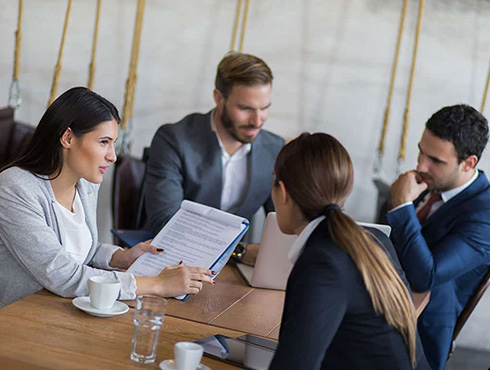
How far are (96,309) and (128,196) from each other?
1.48 metres

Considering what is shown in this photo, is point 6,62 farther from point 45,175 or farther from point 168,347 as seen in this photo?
point 168,347

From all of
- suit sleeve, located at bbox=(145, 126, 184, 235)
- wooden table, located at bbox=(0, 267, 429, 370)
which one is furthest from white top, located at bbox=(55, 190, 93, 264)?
suit sleeve, located at bbox=(145, 126, 184, 235)

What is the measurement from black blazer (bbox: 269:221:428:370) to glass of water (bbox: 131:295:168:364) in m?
0.26

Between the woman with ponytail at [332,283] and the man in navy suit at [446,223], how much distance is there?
36.7 inches

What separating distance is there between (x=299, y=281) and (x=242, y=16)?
7.79 feet

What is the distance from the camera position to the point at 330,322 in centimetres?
136

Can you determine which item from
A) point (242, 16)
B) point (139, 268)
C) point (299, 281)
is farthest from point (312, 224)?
point (242, 16)

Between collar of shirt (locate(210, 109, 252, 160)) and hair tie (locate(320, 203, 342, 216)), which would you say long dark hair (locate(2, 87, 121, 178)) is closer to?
hair tie (locate(320, 203, 342, 216))

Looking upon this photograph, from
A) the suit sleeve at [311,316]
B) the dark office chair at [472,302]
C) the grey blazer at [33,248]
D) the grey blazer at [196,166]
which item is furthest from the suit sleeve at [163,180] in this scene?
the suit sleeve at [311,316]

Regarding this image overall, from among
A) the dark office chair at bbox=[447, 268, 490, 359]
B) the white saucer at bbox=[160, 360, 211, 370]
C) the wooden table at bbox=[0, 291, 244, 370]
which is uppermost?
the white saucer at bbox=[160, 360, 211, 370]

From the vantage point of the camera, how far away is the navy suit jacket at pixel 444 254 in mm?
2414

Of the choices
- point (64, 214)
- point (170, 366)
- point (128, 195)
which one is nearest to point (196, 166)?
point (128, 195)

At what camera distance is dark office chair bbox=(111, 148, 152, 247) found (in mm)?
3117

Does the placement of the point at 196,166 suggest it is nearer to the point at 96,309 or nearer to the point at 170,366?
the point at 96,309
